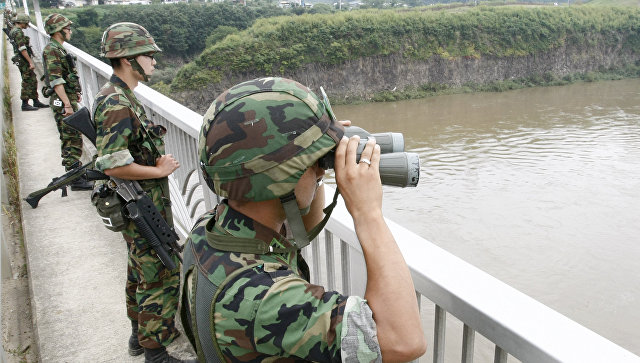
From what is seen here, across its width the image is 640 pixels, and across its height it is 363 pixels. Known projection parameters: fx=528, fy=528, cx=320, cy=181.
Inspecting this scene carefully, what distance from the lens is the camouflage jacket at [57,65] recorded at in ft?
15.7

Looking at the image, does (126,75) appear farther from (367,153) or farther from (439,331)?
(439,331)

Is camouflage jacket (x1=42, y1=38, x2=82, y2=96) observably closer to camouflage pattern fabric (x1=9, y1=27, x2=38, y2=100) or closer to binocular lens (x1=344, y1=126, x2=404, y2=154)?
camouflage pattern fabric (x1=9, y1=27, x2=38, y2=100)

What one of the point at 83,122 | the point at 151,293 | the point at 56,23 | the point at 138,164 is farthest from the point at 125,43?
the point at 56,23

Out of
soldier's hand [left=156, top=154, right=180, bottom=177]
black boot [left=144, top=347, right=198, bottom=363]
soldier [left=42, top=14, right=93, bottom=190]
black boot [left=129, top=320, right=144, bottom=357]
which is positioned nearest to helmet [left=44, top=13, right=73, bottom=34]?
soldier [left=42, top=14, right=93, bottom=190]

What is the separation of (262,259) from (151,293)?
4.84 ft

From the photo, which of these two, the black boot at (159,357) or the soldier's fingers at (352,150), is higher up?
the soldier's fingers at (352,150)

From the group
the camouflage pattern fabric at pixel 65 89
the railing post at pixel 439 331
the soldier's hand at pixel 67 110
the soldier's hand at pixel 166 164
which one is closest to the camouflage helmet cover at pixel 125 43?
the soldier's hand at pixel 166 164

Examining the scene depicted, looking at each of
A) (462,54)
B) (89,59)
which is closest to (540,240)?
(89,59)

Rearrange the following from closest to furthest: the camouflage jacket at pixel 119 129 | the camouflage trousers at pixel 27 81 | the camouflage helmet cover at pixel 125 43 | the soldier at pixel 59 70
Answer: the camouflage jacket at pixel 119 129 → the camouflage helmet cover at pixel 125 43 → the soldier at pixel 59 70 → the camouflage trousers at pixel 27 81

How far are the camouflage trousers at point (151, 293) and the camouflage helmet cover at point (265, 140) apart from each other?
1.38m

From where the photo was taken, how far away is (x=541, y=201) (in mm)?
14594

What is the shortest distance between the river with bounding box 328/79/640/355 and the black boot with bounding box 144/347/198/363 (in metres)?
8.08

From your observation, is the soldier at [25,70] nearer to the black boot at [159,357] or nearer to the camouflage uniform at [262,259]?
the black boot at [159,357]

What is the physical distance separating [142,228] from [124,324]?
71cm
